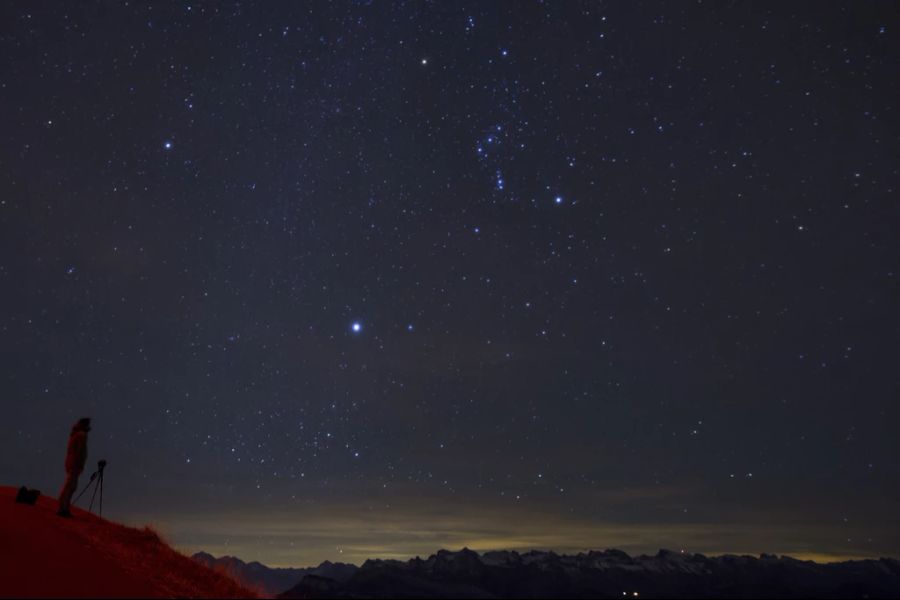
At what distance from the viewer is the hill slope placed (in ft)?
27.0

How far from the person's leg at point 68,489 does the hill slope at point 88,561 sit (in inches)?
9.1

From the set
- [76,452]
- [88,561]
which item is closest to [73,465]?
[76,452]

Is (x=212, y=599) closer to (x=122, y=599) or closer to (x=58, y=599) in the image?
(x=122, y=599)

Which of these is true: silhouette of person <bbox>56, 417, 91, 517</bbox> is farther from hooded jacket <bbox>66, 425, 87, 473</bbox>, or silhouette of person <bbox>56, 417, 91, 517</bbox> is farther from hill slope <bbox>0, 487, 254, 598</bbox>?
hill slope <bbox>0, 487, 254, 598</bbox>

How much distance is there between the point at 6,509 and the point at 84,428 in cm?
238

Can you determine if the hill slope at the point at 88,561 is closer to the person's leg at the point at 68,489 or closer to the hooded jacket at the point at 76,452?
the person's leg at the point at 68,489

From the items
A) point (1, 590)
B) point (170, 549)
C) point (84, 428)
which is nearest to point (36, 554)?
point (1, 590)

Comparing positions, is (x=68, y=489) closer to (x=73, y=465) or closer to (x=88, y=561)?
(x=73, y=465)

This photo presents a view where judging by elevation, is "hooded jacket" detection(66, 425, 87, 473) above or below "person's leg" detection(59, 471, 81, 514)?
above

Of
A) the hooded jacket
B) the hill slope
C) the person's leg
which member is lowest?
the hill slope

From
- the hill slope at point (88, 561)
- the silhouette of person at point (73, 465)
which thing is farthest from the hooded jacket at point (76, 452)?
the hill slope at point (88, 561)

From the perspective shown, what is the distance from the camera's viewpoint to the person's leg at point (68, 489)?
41.0 ft

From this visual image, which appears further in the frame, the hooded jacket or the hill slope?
the hooded jacket

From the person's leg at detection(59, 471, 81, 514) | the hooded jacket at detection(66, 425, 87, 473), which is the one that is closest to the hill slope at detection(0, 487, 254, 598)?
the person's leg at detection(59, 471, 81, 514)
